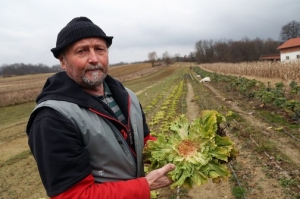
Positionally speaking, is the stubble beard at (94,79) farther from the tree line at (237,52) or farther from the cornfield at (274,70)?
the tree line at (237,52)

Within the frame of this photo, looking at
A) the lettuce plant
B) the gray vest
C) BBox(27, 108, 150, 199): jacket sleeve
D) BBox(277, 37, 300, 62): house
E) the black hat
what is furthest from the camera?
BBox(277, 37, 300, 62): house

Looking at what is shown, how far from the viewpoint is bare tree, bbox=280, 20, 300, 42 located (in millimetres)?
88875

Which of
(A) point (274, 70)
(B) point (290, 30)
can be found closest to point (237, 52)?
(B) point (290, 30)

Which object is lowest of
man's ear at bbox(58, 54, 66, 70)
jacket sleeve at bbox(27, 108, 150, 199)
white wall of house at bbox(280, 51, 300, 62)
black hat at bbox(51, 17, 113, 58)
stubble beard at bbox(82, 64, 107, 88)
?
jacket sleeve at bbox(27, 108, 150, 199)

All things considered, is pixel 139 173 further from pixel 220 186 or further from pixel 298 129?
pixel 298 129

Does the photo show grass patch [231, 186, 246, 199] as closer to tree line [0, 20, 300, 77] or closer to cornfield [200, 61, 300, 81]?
cornfield [200, 61, 300, 81]

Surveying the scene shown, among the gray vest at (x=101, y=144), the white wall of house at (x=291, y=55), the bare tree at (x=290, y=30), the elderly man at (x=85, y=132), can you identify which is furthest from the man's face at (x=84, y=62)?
the bare tree at (x=290, y=30)

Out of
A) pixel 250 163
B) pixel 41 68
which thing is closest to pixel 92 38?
pixel 250 163

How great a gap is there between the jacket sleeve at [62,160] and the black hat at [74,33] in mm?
560

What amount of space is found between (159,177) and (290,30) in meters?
105

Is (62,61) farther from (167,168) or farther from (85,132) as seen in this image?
(167,168)

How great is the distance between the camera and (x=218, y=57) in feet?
316

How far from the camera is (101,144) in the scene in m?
1.88

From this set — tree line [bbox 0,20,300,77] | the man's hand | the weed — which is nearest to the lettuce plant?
the man's hand
